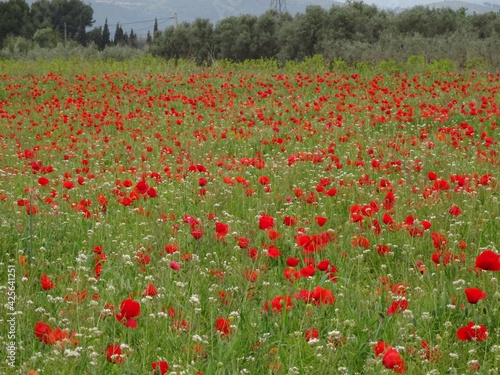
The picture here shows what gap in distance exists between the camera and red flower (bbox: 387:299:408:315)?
2854 mm

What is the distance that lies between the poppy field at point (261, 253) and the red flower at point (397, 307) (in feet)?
0.04

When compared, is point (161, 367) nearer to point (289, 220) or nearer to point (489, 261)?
point (489, 261)

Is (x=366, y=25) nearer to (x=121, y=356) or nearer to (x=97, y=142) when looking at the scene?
(x=97, y=142)

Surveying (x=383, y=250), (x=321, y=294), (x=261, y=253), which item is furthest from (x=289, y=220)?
(x=321, y=294)

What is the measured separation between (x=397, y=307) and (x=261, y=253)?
139cm

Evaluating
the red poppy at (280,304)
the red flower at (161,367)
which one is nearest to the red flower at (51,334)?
the red flower at (161,367)

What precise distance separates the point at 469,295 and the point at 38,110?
12.0 meters

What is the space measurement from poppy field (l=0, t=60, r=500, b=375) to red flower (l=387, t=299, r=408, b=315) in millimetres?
12

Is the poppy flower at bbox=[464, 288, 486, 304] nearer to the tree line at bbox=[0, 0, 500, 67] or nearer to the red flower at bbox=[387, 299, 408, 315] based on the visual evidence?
the red flower at bbox=[387, 299, 408, 315]

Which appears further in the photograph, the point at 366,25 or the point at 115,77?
the point at 366,25

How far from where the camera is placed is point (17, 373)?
2480 mm

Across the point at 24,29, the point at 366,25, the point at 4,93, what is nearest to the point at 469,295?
the point at 4,93

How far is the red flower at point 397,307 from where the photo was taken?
2.85 meters

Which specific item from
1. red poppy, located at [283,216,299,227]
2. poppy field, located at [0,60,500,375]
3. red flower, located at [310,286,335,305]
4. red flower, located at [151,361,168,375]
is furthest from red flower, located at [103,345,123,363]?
red poppy, located at [283,216,299,227]
